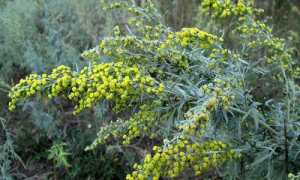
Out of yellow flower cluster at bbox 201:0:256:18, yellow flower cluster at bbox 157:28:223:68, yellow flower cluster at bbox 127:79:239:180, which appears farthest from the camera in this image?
yellow flower cluster at bbox 201:0:256:18

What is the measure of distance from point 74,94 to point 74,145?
2228 millimetres

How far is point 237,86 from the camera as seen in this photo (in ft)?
6.94

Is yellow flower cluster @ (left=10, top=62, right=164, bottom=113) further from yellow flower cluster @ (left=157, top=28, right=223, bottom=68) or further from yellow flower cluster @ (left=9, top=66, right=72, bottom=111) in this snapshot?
yellow flower cluster @ (left=157, top=28, right=223, bottom=68)

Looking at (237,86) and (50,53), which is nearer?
(237,86)

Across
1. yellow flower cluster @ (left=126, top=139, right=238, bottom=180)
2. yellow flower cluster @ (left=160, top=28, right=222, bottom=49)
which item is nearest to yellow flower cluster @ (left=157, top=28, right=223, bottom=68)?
yellow flower cluster @ (left=160, top=28, right=222, bottom=49)

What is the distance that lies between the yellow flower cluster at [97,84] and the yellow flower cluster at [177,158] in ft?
0.95

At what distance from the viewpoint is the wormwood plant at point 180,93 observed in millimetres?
1863

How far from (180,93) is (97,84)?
45 centimetres

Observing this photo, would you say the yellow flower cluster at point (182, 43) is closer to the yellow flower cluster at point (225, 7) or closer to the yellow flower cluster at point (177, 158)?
the yellow flower cluster at point (225, 7)

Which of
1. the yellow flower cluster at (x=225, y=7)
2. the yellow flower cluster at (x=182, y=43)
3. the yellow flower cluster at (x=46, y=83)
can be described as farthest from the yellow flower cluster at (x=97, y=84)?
the yellow flower cluster at (x=225, y=7)

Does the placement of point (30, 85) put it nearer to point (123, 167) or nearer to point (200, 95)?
point (200, 95)

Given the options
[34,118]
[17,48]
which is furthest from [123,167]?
[17,48]

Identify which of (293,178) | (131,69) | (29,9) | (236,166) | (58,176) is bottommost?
(58,176)

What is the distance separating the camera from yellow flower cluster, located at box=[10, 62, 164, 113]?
1.87 meters
